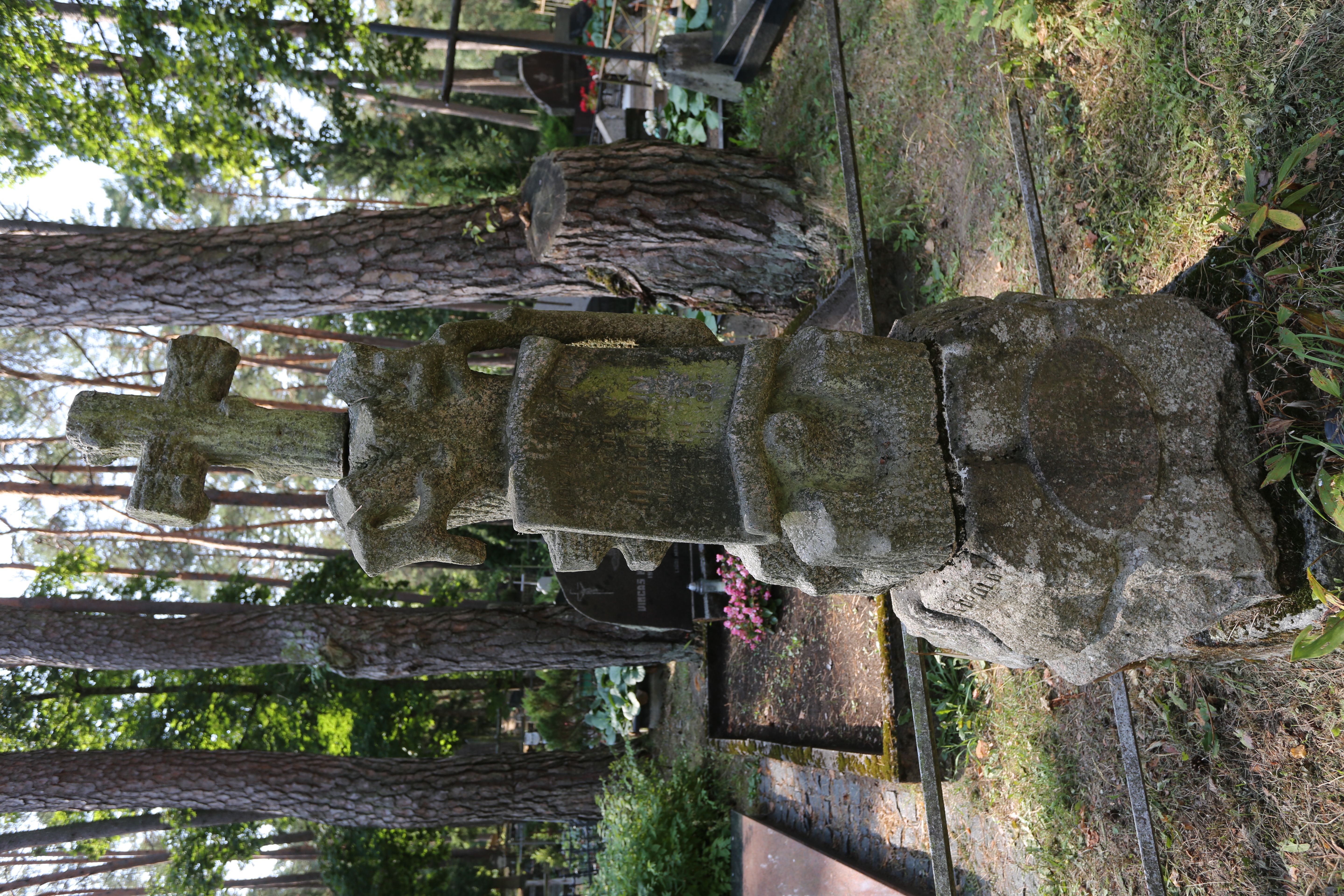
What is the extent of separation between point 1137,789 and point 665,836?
17.5ft

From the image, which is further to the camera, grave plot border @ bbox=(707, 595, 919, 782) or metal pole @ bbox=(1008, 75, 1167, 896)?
grave plot border @ bbox=(707, 595, 919, 782)

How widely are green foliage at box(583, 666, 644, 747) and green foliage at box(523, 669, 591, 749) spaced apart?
0.49 meters

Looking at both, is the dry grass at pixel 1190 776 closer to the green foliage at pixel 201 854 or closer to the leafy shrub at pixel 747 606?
the leafy shrub at pixel 747 606

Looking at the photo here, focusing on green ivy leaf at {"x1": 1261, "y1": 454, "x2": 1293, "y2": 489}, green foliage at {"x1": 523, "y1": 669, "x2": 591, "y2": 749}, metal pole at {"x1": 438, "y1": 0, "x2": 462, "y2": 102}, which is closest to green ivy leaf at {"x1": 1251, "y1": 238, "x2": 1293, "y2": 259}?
green ivy leaf at {"x1": 1261, "y1": 454, "x2": 1293, "y2": 489}

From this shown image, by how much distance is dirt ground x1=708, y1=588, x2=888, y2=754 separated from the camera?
17.6 feet

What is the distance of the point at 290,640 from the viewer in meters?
7.12

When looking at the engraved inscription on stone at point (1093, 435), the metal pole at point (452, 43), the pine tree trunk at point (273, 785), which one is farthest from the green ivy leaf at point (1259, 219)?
the pine tree trunk at point (273, 785)

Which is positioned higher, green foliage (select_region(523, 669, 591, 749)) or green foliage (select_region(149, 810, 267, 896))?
green foliage (select_region(523, 669, 591, 749))

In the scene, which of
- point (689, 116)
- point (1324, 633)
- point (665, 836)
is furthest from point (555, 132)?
point (1324, 633)

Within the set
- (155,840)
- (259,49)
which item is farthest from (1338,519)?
(155,840)

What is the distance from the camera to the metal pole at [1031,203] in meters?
3.22

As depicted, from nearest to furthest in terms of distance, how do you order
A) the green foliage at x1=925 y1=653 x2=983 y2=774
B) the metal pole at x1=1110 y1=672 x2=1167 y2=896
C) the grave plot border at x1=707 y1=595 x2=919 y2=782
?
→ the metal pole at x1=1110 y1=672 x2=1167 y2=896 < the green foliage at x1=925 y1=653 x2=983 y2=774 < the grave plot border at x1=707 y1=595 x2=919 y2=782

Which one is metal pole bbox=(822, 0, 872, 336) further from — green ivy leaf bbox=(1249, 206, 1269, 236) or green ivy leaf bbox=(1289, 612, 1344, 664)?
green ivy leaf bbox=(1289, 612, 1344, 664)

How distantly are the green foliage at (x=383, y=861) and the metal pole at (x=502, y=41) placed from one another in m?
9.21
